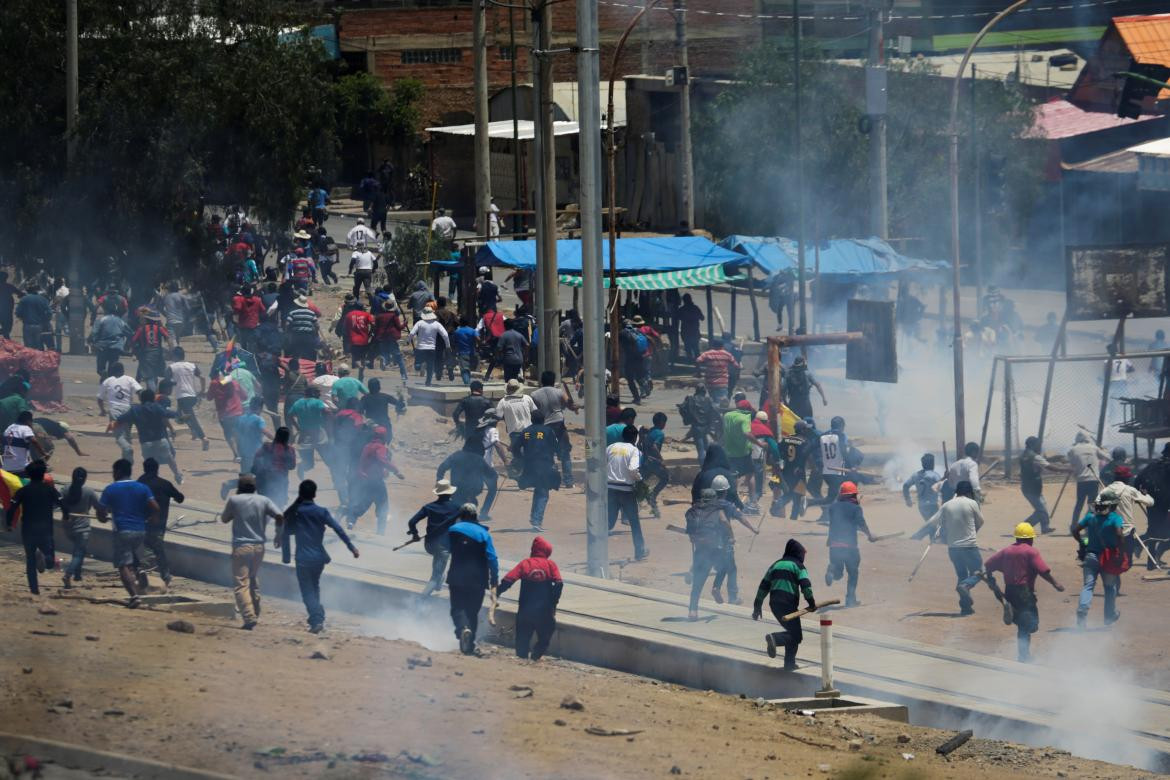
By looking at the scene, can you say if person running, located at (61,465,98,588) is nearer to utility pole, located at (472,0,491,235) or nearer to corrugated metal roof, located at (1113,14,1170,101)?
utility pole, located at (472,0,491,235)

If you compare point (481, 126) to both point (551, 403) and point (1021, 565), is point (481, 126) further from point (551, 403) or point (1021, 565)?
point (1021, 565)

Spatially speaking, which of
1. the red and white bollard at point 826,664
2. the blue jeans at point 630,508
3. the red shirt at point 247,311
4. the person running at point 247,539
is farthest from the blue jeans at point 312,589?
the red shirt at point 247,311

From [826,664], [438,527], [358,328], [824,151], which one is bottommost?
[826,664]

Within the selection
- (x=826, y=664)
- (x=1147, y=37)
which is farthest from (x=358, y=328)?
(x=1147, y=37)

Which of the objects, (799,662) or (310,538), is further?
(310,538)

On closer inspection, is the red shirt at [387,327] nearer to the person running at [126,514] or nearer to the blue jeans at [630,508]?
the blue jeans at [630,508]

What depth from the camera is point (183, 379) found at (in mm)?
22547

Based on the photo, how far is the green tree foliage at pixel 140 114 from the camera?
2888 centimetres

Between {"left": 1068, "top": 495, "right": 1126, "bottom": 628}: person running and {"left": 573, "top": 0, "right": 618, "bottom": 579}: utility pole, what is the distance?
4.66 m

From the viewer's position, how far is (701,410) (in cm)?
2355

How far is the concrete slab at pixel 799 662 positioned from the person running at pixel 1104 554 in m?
2.05

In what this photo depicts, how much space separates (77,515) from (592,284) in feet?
17.5

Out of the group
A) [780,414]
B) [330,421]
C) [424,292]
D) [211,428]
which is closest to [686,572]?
[330,421]

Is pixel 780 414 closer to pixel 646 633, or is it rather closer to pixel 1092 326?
pixel 646 633
